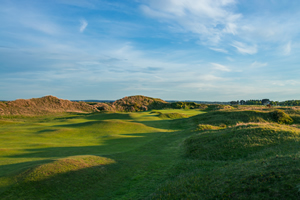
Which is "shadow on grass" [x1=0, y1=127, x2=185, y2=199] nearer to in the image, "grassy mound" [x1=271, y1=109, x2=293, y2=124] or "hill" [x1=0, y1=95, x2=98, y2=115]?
"grassy mound" [x1=271, y1=109, x2=293, y2=124]

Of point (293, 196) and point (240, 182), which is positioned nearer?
point (293, 196)

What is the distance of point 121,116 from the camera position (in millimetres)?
39875

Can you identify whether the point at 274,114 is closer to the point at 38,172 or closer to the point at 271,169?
the point at 271,169

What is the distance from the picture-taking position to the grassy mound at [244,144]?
11.8 m

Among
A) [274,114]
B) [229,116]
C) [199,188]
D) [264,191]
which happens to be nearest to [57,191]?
[199,188]

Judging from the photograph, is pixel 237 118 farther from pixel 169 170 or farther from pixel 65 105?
pixel 65 105

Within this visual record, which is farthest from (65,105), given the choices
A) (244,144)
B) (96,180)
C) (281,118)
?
(244,144)

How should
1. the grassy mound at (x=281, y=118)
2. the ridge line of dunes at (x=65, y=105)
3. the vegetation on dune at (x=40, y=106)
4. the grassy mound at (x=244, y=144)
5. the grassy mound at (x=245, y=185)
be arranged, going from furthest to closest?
the ridge line of dunes at (x=65, y=105)
the vegetation on dune at (x=40, y=106)
the grassy mound at (x=281, y=118)
the grassy mound at (x=244, y=144)
the grassy mound at (x=245, y=185)

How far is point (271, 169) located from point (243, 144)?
659cm

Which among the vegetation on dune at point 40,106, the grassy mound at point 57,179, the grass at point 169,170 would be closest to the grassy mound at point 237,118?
the grass at point 169,170

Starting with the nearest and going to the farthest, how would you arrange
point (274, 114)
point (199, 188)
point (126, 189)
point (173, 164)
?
point (199, 188) → point (126, 189) → point (173, 164) → point (274, 114)

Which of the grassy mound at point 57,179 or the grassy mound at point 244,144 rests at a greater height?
the grassy mound at point 244,144

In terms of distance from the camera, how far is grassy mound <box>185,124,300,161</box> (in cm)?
1185

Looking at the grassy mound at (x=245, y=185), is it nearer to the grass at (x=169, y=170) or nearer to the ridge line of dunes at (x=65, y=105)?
the grass at (x=169, y=170)
